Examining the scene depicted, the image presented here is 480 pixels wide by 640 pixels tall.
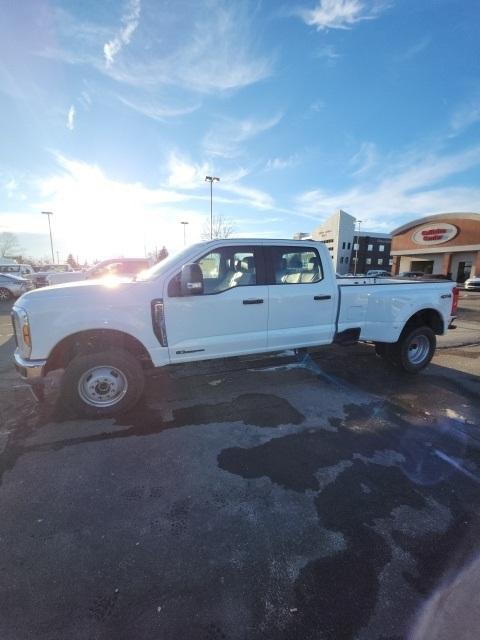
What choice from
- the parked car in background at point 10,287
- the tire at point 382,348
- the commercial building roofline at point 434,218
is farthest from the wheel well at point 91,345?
the commercial building roofline at point 434,218

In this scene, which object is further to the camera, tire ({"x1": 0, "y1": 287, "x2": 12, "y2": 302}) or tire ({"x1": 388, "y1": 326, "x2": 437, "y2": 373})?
tire ({"x1": 0, "y1": 287, "x2": 12, "y2": 302})

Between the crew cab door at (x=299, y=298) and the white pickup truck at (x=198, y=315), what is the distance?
0.05 feet

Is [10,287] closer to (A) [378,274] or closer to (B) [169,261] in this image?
(B) [169,261]

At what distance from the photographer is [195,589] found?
190cm

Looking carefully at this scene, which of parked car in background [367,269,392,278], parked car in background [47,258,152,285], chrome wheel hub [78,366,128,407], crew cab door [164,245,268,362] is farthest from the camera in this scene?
parked car in background [47,258,152,285]

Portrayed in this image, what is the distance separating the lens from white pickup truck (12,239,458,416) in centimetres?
363

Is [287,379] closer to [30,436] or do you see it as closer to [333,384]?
[333,384]

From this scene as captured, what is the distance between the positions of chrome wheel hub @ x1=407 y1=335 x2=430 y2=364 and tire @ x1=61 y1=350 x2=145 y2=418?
181 inches

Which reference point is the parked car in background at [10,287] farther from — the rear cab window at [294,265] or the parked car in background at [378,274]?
the rear cab window at [294,265]

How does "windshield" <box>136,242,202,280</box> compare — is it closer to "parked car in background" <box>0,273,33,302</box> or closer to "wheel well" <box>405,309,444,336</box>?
"wheel well" <box>405,309,444,336</box>

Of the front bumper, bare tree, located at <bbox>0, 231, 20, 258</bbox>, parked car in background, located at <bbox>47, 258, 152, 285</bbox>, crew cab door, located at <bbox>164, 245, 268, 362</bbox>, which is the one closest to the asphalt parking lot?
the front bumper

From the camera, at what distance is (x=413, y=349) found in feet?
18.9

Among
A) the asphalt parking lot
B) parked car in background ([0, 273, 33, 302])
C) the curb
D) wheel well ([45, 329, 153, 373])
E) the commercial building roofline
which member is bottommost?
the curb

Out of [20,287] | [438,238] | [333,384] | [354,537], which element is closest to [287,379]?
[333,384]
